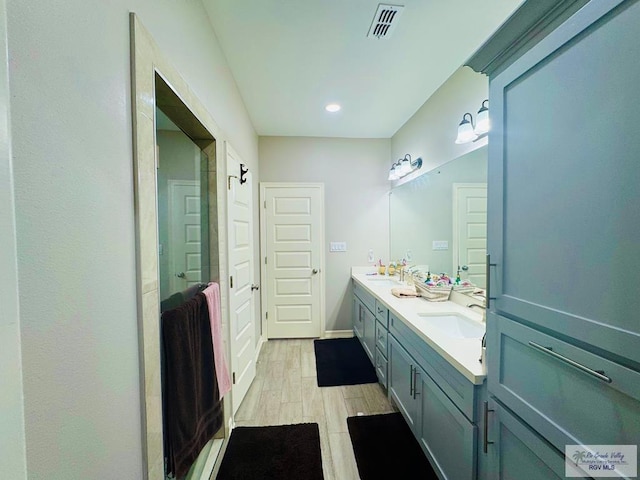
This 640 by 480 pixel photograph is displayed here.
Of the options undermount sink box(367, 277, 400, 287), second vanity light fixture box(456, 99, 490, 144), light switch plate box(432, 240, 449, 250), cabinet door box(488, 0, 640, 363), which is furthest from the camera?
undermount sink box(367, 277, 400, 287)

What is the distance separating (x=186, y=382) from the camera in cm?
120

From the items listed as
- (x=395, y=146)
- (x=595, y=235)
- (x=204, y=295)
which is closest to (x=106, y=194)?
(x=204, y=295)

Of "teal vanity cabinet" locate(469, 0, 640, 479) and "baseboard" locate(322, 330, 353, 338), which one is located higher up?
"teal vanity cabinet" locate(469, 0, 640, 479)

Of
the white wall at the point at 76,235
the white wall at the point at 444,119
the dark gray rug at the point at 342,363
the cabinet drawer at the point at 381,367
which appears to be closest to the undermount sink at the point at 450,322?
the cabinet drawer at the point at 381,367

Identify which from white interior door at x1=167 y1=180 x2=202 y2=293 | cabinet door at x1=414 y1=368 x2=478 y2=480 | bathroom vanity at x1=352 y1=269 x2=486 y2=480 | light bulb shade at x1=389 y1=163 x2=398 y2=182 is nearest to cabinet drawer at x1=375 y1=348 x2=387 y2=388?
bathroom vanity at x1=352 y1=269 x2=486 y2=480

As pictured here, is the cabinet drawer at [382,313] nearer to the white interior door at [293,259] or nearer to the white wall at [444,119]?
the white interior door at [293,259]

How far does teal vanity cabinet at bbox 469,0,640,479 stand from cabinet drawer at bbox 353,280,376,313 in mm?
1569

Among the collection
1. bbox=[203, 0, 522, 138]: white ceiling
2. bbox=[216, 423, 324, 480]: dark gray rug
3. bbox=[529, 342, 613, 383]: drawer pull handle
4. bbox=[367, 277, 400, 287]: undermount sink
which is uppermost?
bbox=[203, 0, 522, 138]: white ceiling

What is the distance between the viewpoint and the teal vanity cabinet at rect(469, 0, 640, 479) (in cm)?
63

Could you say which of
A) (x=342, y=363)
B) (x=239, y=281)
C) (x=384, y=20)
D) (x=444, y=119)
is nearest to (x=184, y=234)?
(x=239, y=281)

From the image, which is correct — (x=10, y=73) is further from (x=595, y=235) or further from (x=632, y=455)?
(x=632, y=455)

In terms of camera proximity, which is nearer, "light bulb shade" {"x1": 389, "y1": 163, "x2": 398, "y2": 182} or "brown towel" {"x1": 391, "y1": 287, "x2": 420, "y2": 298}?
"brown towel" {"x1": 391, "y1": 287, "x2": 420, "y2": 298}

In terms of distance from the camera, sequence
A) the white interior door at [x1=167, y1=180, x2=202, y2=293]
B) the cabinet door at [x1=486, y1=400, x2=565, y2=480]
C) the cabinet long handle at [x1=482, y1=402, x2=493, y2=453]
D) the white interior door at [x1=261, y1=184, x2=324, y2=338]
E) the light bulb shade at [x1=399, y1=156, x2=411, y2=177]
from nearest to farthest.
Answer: the cabinet door at [x1=486, y1=400, x2=565, y2=480] → the cabinet long handle at [x1=482, y1=402, x2=493, y2=453] → the white interior door at [x1=167, y1=180, x2=202, y2=293] → the light bulb shade at [x1=399, y1=156, x2=411, y2=177] → the white interior door at [x1=261, y1=184, x2=324, y2=338]

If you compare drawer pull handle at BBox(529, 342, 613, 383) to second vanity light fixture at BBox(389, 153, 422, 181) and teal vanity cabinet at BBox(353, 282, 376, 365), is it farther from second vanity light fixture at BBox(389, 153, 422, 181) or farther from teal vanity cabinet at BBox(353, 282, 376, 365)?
second vanity light fixture at BBox(389, 153, 422, 181)
